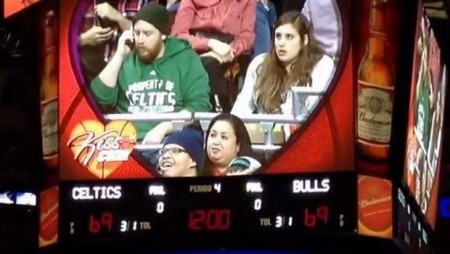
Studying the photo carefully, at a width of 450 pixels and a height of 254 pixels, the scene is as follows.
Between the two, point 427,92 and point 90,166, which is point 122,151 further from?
point 427,92

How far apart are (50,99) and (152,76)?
1.87 feet

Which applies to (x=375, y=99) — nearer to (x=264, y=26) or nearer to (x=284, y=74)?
(x=284, y=74)

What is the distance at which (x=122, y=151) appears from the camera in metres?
8.77

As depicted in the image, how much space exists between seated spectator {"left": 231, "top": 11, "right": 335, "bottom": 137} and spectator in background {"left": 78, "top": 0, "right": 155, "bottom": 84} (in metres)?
0.76

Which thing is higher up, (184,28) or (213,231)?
(184,28)

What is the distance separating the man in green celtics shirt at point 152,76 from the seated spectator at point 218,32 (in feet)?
0.17

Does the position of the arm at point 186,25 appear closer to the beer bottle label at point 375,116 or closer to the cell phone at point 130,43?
the cell phone at point 130,43

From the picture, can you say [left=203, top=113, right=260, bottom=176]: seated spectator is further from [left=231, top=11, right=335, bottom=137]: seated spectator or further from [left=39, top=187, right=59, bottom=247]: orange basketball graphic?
[left=39, top=187, right=59, bottom=247]: orange basketball graphic

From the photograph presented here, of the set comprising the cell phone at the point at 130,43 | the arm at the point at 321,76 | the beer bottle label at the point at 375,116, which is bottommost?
the beer bottle label at the point at 375,116

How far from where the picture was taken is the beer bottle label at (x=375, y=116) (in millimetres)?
8461

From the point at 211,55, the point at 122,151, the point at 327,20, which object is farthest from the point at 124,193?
the point at 327,20

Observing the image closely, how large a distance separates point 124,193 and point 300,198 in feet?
3.09

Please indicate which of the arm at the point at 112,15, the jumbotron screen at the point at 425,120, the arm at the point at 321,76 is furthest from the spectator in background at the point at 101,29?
the jumbotron screen at the point at 425,120

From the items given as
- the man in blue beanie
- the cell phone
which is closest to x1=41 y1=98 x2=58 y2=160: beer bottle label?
the cell phone
